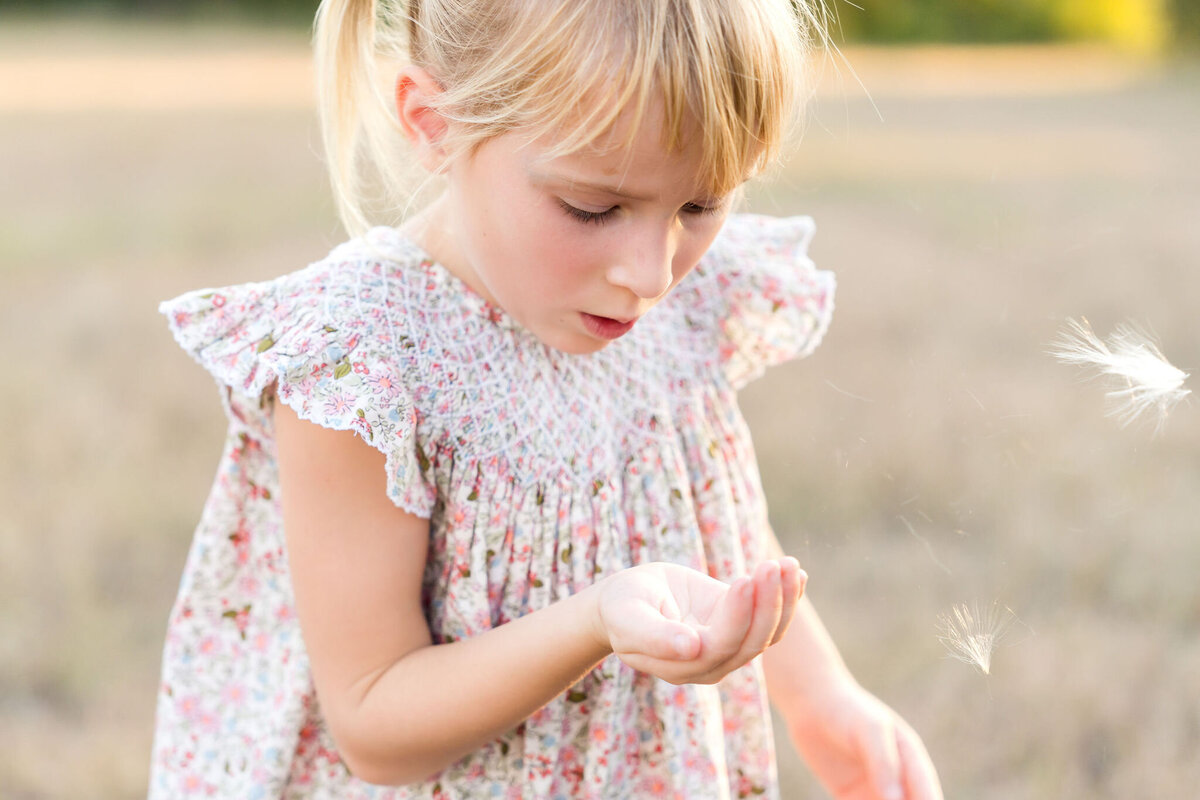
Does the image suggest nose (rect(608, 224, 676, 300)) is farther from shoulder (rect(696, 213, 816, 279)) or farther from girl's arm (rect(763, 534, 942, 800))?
girl's arm (rect(763, 534, 942, 800))

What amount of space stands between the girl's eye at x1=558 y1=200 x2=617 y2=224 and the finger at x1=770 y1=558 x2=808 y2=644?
1.01 feet

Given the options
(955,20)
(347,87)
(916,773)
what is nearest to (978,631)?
(916,773)

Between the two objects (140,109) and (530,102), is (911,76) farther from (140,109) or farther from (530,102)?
(140,109)

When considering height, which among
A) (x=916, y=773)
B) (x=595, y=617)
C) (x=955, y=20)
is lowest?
(x=955, y=20)

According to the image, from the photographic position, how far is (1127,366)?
43.7 inches

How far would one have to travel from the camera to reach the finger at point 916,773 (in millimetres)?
1200

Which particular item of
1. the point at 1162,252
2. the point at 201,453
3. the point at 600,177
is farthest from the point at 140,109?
the point at 600,177

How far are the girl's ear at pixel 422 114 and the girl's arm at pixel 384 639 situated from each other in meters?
0.25

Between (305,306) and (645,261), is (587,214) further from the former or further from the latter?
(305,306)

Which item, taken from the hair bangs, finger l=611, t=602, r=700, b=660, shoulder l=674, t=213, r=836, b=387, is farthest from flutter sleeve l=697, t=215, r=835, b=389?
finger l=611, t=602, r=700, b=660

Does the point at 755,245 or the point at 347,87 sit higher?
the point at 347,87

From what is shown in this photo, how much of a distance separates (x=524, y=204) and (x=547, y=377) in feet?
0.77

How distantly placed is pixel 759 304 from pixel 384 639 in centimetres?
53

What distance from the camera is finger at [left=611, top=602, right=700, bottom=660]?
85cm
